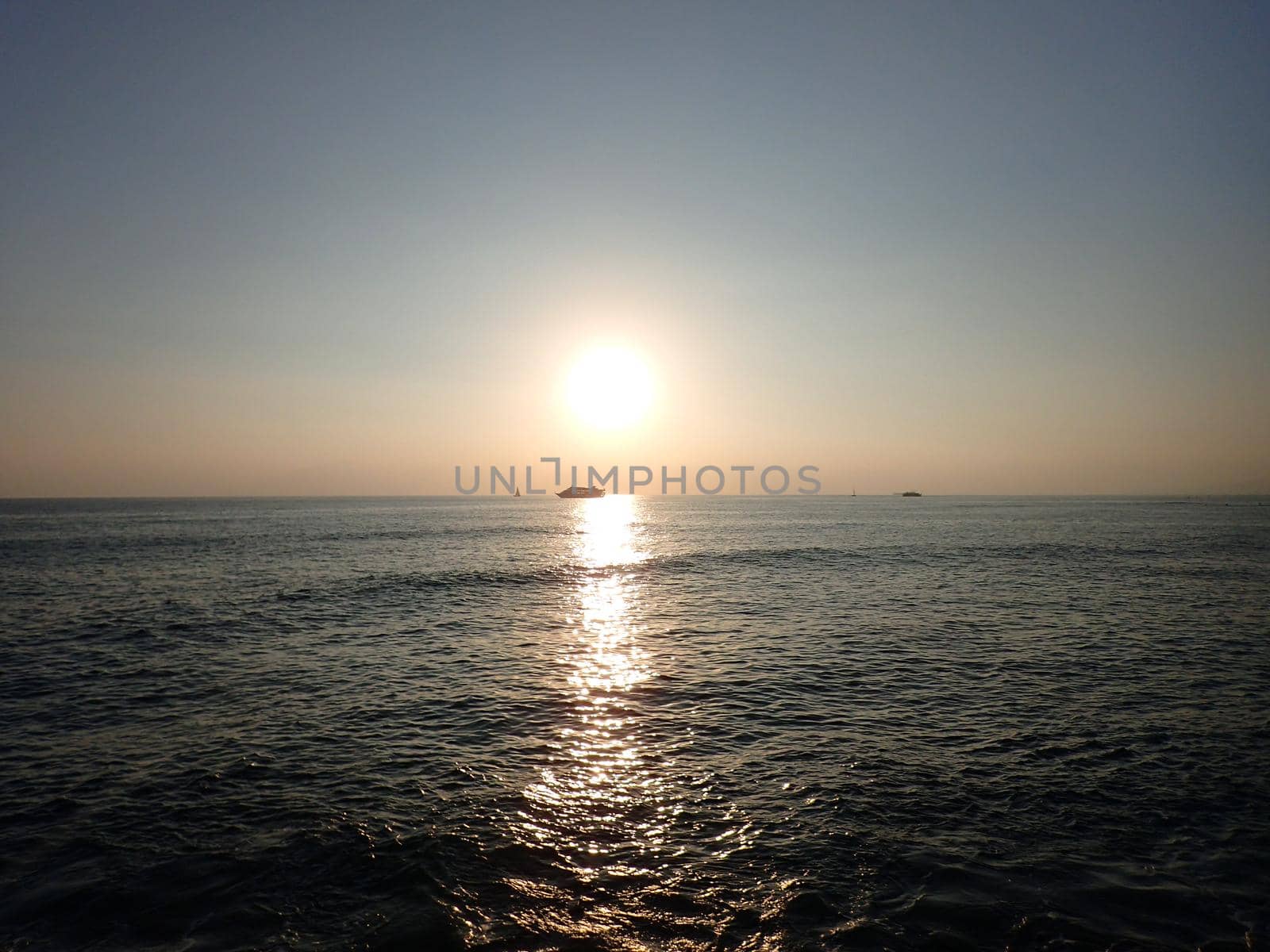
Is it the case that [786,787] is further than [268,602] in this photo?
No

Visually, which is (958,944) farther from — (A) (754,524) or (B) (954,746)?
(A) (754,524)

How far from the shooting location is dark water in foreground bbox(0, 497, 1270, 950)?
11.7 meters

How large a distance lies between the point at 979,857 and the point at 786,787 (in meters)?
4.46

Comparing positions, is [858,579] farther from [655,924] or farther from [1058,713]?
[655,924]

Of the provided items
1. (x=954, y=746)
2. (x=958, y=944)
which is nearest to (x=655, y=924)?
(x=958, y=944)

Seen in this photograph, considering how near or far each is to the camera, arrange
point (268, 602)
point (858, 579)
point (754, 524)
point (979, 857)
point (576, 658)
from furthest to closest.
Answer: point (754, 524), point (858, 579), point (268, 602), point (576, 658), point (979, 857)

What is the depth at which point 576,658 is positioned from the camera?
3075cm

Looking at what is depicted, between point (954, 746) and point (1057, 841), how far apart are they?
5.40 m

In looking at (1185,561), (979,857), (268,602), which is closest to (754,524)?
(1185,561)

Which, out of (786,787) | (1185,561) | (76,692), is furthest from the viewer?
(1185,561)

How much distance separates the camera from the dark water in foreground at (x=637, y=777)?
38.4ft

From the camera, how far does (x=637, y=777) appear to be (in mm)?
17344

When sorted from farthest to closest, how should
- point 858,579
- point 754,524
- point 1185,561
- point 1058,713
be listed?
point 754,524, point 1185,561, point 858,579, point 1058,713

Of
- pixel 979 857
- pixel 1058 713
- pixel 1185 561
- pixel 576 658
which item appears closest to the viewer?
pixel 979 857
